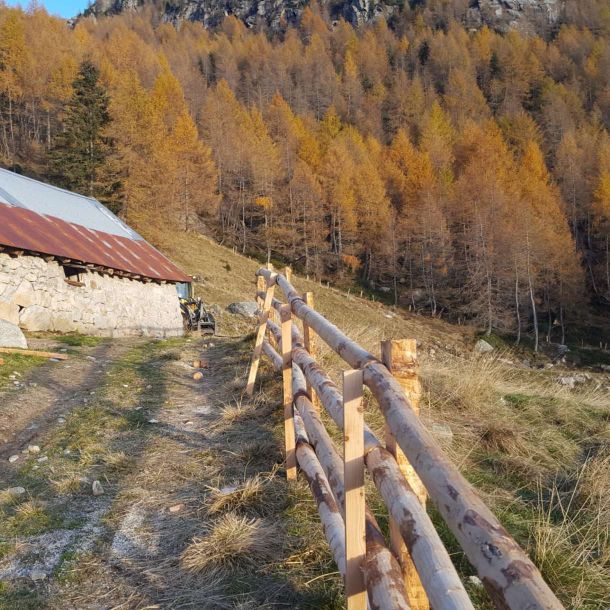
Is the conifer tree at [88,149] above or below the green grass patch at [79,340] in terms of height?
above

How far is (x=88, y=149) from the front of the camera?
3069 cm

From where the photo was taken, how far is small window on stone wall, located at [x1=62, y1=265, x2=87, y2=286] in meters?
13.4

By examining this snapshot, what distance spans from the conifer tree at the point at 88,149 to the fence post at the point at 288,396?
2765 centimetres

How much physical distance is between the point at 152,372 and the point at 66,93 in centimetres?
4839

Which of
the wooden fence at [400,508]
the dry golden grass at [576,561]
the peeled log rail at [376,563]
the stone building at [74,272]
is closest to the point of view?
the wooden fence at [400,508]

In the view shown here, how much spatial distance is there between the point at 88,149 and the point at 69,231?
19.2m

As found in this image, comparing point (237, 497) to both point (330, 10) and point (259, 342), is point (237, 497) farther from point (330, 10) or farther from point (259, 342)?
point (330, 10)

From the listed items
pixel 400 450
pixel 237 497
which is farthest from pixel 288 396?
pixel 400 450

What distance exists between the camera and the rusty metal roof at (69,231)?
12.4 meters

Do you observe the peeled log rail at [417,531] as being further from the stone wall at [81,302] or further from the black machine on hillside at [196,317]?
the black machine on hillside at [196,317]

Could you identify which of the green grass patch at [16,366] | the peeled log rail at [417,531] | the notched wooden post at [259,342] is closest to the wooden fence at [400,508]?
the peeled log rail at [417,531]

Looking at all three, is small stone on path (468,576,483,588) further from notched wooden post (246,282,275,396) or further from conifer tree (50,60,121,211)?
conifer tree (50,60,121,211)

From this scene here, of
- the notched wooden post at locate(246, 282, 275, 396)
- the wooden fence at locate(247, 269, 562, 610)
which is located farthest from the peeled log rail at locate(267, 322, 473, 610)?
the notched wooden post at locate(246, 282, 275, 396)

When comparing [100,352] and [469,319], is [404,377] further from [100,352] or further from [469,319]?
[469,319]
